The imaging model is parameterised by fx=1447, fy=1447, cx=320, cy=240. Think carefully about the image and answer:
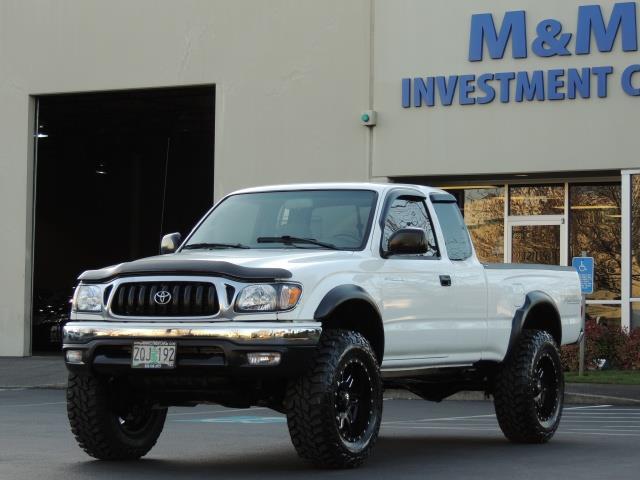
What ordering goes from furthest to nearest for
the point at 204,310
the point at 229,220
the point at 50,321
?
the point at 50,321 < the point at 229,220 < the point at 204,310

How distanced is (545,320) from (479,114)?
12167 mm

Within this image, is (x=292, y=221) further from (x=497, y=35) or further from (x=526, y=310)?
(x=497, y=35)

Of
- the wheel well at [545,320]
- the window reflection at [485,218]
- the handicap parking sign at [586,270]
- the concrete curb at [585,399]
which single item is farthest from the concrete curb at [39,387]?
the wheel well at [545,320]

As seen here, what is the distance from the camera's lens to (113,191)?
43.1 metres

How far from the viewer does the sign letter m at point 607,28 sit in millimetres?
23703

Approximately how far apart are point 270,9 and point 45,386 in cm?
842

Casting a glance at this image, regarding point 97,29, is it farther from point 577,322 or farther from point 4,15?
point 577,322

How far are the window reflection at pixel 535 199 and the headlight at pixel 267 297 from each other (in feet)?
55.0

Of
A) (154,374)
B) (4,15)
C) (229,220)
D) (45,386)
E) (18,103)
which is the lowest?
(45,386)

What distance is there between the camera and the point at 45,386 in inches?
902

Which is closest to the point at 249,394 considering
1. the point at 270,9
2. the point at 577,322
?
the point at 577,322

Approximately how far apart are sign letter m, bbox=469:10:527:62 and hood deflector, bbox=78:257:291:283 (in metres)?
15.4

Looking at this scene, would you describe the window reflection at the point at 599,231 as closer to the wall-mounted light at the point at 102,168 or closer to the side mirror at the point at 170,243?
the side mirror at the point at 170,243

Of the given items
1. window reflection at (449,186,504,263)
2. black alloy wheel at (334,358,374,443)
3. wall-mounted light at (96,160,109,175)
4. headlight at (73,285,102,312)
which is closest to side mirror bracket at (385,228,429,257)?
black alloy wheel at (334,358,374,443)
